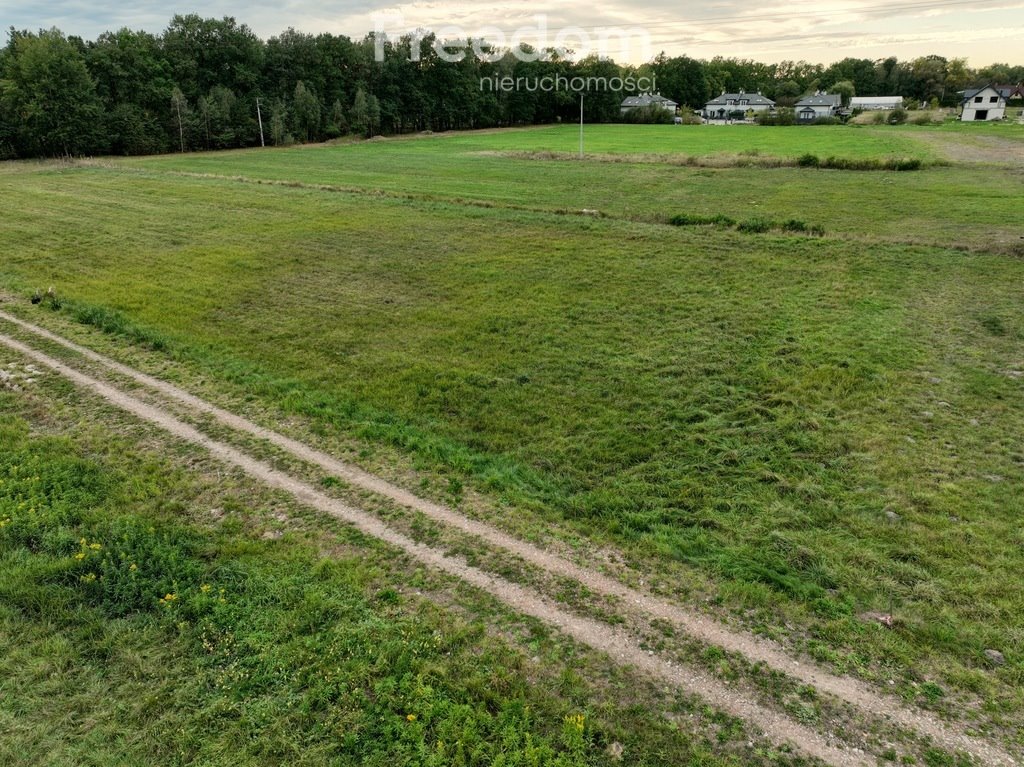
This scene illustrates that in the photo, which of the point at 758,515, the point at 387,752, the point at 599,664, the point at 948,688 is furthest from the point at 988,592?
the point at 387,752

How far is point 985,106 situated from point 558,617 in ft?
383

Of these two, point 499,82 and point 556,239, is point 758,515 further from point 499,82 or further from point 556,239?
point 499,82

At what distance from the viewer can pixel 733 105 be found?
127 metres

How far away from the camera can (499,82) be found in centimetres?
10038

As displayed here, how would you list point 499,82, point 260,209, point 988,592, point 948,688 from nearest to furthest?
point 948,688 → point 988,592 → point 260,209 → point 499,82

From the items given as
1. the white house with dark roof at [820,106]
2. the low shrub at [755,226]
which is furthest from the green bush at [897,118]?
the low shrub at [755,226]

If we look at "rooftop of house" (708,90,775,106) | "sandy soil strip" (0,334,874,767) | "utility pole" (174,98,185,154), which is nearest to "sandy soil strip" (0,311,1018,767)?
"sandy soil strip" (0,334,874,767)

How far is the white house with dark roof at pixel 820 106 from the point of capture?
10988cm

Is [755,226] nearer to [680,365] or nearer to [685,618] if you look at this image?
[680,365]

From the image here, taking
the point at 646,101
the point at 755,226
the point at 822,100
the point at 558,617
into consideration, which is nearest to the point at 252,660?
the point at 558,617

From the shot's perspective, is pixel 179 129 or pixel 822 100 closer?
pixel 179 129

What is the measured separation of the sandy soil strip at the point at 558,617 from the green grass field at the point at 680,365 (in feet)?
3.28

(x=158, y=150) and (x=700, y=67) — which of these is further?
(x=700, y=67)

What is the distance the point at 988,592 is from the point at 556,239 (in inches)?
726
